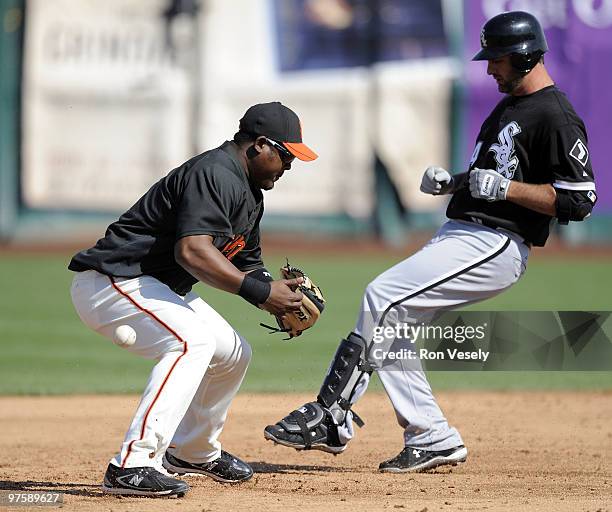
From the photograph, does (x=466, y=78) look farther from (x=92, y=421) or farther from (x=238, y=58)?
(x=92, y=421)

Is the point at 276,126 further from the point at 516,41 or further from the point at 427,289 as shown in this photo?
the point at 516,41

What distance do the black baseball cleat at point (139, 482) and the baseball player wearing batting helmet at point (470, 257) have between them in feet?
2.20

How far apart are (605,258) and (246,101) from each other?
6.77m

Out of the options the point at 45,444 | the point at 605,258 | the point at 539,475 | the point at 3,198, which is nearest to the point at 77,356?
the point at 45,444

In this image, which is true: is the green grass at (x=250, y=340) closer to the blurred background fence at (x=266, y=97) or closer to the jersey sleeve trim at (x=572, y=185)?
the blurred background fence at (x=266, y=97)

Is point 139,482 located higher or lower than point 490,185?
lower

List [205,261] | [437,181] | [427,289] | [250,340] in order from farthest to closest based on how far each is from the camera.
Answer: [250,340] → [437,181] → [427,289] → [205,261]

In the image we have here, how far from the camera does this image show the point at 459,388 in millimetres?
8430

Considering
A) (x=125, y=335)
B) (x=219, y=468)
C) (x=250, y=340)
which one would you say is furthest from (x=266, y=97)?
(x=125, y=335)

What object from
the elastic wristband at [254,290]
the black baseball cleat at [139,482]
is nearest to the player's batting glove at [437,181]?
the elastic wristband at [254,290]

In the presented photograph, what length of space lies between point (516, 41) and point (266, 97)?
46.3 feet

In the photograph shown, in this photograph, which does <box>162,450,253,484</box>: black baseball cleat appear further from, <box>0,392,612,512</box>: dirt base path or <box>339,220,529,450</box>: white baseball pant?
<box>339,220,529,450</box>: white baseball pant

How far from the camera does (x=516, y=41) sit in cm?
509

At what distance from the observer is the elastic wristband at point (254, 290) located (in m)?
4.45
